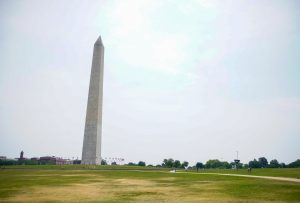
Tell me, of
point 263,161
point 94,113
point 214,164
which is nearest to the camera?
point 94,113

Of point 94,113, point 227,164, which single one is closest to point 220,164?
point 227,164

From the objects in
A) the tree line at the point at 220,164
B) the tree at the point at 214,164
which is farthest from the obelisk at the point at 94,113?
the tree at the point at 214,164

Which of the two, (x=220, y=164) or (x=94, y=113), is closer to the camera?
(x=94, y=113)

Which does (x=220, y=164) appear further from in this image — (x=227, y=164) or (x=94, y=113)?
(x=94, y=113)

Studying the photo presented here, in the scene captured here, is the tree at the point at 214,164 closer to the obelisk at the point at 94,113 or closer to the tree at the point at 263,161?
the tree at the point at 263,161

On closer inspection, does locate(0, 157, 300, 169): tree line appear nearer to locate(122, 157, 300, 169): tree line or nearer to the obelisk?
locate(122, 157, 300, 169): tree line

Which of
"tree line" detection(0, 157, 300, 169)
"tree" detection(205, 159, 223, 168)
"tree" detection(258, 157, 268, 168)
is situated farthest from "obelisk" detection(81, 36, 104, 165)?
"tree" detection(258, 157, 268, 168)

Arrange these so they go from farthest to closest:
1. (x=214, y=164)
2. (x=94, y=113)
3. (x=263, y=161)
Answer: (x=214, y=164) < (x=263, y=161) < (x=94, y=113)

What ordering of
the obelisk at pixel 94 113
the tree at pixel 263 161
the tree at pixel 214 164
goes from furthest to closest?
the tree at pixel 214 164
the tree at pixel 263 161
the obelisk at pixel 94 113

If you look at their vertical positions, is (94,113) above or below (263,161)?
above

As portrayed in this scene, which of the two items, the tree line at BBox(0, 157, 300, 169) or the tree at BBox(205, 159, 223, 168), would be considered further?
the tree at BBox(205, 159, 223, 168)

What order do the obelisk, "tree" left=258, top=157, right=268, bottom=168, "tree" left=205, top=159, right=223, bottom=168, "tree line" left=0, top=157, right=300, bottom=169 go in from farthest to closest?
1. "tree" left=205, top=159, right=223, bottom=168
2. "tree" left=258, top=157, right=268, bottom=168
3. "tree line" left=0, top=157, right=300, bottom=169
4. the obelisk

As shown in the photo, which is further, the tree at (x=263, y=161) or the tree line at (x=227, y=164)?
the tree at (x=263, y=161)

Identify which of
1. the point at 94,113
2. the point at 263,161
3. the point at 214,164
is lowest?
the point at 214,164
